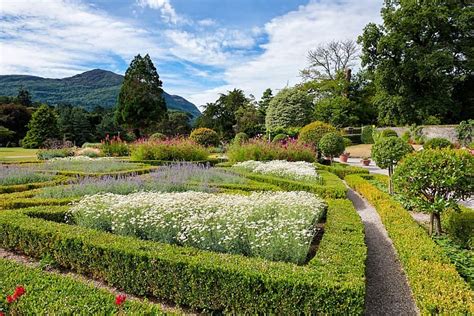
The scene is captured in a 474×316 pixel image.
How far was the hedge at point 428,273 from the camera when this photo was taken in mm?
2555

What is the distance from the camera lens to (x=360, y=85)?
112ft

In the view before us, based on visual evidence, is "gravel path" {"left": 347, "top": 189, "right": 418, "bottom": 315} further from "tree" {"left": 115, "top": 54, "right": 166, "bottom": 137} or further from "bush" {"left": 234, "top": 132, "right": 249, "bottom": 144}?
"tree" {"left": 115, "top": 54, "right": 166, "bottom": 137}

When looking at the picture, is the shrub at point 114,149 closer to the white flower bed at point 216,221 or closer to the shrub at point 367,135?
the white flower bed at point 216,221

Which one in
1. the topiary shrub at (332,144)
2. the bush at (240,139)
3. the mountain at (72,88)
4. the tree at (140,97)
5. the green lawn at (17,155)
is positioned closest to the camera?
the topiary shrub at (332,144)

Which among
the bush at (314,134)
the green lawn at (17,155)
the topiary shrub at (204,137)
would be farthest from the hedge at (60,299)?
the topiary shrub at (204,137)

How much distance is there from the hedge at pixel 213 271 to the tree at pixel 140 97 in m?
30.0

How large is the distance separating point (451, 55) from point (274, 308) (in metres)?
27.6

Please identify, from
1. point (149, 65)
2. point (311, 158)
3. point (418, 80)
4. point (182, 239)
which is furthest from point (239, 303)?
point (149, 65)

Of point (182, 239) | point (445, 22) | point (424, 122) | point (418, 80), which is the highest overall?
point (445, 22)

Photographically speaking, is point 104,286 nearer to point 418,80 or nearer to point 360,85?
point 418,80

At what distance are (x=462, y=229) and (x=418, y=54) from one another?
24.1 metres

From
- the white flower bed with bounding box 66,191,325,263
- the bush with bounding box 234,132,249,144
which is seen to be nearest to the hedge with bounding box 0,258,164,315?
the white flower bed with bounding box 66,191,325,263

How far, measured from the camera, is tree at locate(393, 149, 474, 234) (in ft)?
14.9

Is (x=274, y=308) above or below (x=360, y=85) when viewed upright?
below
